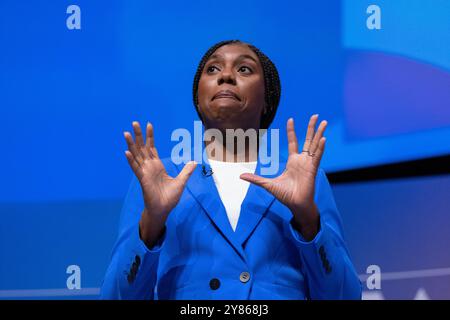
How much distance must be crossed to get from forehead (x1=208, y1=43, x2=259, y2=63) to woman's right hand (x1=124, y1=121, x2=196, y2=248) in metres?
0.40

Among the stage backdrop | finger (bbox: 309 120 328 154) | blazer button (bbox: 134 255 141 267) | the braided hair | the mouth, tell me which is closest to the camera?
blazer button (bbox: 134 255 141 267)

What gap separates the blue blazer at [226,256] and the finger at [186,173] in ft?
0.32

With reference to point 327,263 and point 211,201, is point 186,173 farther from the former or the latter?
point 327,263

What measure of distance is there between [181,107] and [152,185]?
77 cm

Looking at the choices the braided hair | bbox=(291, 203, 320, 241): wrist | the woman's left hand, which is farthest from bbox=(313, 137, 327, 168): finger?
the braided hair

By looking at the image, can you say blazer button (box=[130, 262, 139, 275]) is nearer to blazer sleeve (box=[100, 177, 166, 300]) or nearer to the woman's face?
blazer sleeve (box=[100, 177, 166, 300])

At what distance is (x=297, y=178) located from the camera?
1.75 metres

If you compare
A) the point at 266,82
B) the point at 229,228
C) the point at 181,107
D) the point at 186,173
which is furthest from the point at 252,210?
the point at 181,107

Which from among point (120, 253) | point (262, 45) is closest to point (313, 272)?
point (120, 253)

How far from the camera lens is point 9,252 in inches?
92.7

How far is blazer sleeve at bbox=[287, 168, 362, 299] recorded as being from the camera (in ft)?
5.56

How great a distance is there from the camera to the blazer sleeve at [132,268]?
167 cm

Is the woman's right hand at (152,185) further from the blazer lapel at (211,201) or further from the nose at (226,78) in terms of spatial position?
the nose at (226,78)

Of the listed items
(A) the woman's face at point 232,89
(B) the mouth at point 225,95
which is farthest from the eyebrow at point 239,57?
(B) the mouth at point 225,95
